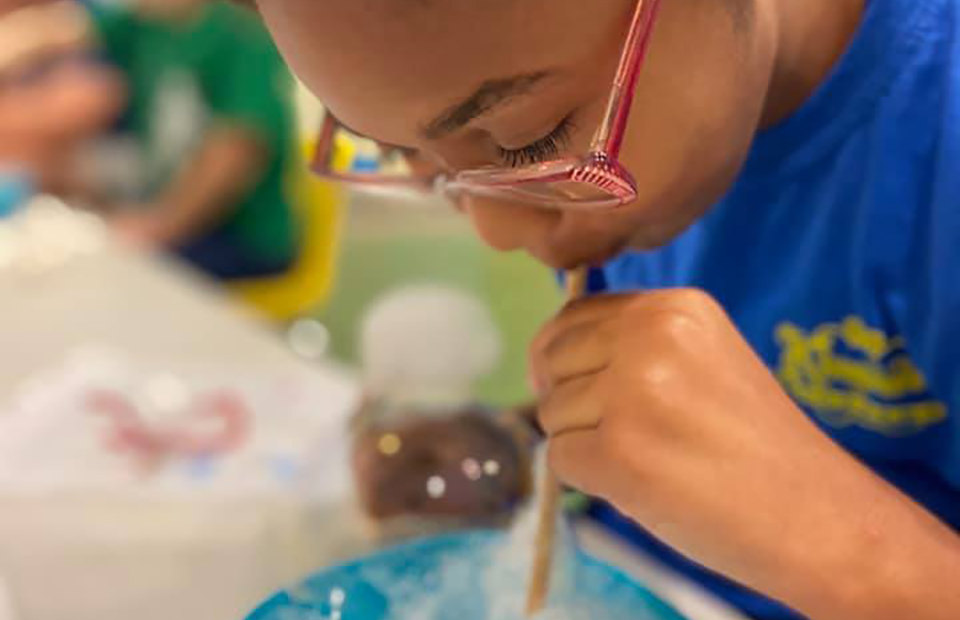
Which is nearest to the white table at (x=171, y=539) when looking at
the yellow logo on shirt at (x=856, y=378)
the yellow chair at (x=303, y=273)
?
the yellow logo on shirt at (x=856, y=378)

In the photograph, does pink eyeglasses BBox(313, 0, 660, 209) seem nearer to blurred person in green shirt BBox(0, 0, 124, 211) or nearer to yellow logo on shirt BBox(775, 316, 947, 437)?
yellow logo on shirt BBox(775, 316, 947, 437)

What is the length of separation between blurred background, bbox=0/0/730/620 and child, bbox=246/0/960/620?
0.24 feet

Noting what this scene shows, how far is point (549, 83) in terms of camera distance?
0.31 m

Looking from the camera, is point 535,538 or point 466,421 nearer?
point 535,538

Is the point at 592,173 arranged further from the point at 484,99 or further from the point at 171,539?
the point at 171,539

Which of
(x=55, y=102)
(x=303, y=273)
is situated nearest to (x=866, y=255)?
(x=303, y=273)

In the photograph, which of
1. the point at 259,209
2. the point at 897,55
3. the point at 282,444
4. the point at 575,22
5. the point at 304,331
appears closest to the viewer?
the point at 575,22

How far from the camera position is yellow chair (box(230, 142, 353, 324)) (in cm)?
105

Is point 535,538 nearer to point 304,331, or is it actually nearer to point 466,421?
point 466,421

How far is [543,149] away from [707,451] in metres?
0.10

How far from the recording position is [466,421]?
1.73 feet

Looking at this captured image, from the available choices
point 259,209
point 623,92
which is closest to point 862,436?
point 623,92

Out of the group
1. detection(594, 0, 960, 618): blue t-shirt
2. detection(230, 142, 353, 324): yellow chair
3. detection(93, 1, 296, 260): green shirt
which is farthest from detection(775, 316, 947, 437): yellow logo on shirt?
detection(93, 1, 296, 260): green shirt

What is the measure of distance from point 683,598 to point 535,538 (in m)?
0.06
